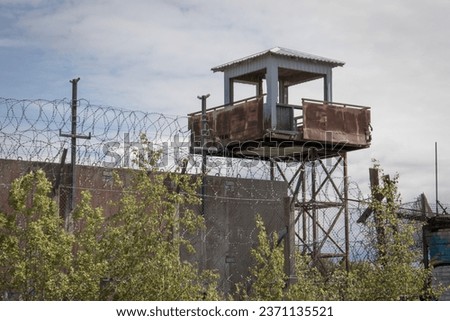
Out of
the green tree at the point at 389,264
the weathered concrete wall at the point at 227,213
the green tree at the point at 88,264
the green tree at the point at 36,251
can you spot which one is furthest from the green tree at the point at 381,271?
the green tree at the point at 36,251

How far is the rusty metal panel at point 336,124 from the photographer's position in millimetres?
26812

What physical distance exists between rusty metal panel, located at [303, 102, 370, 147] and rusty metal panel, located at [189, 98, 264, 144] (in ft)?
4.28

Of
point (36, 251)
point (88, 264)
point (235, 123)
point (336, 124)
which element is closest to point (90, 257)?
point (88, 264)

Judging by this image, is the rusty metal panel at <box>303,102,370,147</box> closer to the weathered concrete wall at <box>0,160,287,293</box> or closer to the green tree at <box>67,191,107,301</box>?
the weathered concrete wall at <box>0,160,287,293</box>

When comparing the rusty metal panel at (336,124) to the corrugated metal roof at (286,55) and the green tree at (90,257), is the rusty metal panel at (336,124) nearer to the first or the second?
the corrugated metal roof at (286,55)

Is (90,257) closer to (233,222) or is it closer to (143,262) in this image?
(143,262)

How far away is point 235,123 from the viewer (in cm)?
2706

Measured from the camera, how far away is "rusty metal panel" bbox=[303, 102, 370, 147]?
26.8m

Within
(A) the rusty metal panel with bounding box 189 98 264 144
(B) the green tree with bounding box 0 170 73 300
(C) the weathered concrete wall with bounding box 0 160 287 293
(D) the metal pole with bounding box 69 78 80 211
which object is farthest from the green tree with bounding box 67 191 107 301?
(A) the rusty metal panel with bounding box 189 98 264 144

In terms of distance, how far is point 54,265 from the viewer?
51.9ft
